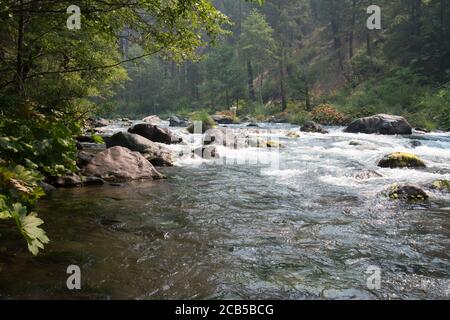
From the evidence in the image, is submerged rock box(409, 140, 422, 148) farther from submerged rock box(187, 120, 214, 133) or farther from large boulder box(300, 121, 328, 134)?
Result: submerged rock box(187, 120, 214, 133)

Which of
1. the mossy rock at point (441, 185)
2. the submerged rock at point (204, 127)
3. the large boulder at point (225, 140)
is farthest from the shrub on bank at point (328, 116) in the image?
the mossy rock at point (441, 185)

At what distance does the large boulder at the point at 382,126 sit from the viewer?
20.3m

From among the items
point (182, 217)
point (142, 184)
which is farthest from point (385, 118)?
point (182, 217)

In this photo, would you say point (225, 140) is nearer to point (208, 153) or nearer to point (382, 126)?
point (208, 153)

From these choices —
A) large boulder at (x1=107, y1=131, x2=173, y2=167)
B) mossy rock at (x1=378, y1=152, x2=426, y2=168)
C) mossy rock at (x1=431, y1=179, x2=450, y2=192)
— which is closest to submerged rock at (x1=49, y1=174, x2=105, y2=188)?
large boulder at (x1=107, y1=131, x2=173, y2=167)

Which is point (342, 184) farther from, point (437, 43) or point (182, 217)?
point (437, 43)

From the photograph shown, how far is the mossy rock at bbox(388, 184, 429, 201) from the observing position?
740 cm

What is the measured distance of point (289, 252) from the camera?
4.88 meters

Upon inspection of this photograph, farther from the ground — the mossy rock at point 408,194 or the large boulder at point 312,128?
the large boulder at point 312,128

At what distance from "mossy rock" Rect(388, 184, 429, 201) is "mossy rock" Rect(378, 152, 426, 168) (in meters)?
3.55

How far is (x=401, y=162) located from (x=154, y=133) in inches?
415

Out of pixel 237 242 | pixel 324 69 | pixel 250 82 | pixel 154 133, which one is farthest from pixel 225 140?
pixel 250 82

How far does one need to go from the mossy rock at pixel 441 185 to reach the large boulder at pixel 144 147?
7279 mm

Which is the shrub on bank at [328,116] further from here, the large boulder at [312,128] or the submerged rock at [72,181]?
the submerged rock at [72,181]
